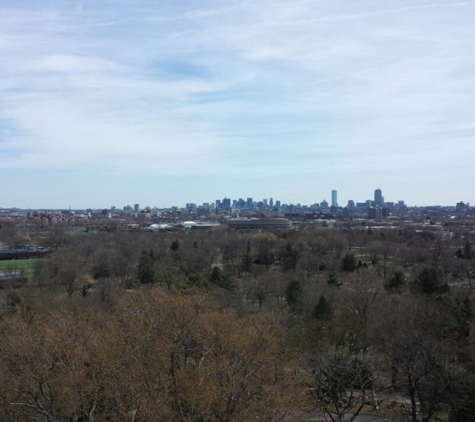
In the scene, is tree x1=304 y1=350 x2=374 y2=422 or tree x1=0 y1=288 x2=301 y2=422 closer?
tree x1=0 y1=288 x2=301 y2=422

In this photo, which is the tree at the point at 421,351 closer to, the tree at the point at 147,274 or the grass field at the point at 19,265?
the tree at the point at 147,274

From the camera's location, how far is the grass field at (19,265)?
3915cm

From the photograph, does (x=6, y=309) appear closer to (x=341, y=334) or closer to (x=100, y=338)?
(x=100, y=338)

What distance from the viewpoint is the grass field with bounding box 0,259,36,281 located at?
3915 cm

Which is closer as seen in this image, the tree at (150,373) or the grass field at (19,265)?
the tree at (150,373)

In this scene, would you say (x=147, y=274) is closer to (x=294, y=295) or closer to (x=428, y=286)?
(x=294, y=295)

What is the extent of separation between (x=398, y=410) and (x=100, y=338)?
8.76m

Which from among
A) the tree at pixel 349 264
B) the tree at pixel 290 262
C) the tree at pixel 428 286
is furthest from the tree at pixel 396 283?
the tree at pixel 290 262

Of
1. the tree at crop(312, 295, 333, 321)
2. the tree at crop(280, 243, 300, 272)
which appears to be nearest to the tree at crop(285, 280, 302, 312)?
the tree at crop(312, 295, 333, 321)

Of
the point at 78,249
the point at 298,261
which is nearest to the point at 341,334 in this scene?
the point at 298,261

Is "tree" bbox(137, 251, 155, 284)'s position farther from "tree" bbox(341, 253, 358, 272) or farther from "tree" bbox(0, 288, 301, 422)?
"tree" bbox(0, 288, 301, 422)

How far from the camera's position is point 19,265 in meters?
43.6

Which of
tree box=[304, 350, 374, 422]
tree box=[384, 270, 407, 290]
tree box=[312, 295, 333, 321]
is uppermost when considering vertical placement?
tree box=[384, 270, 407, 290]

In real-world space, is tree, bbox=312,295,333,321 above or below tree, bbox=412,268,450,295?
below
